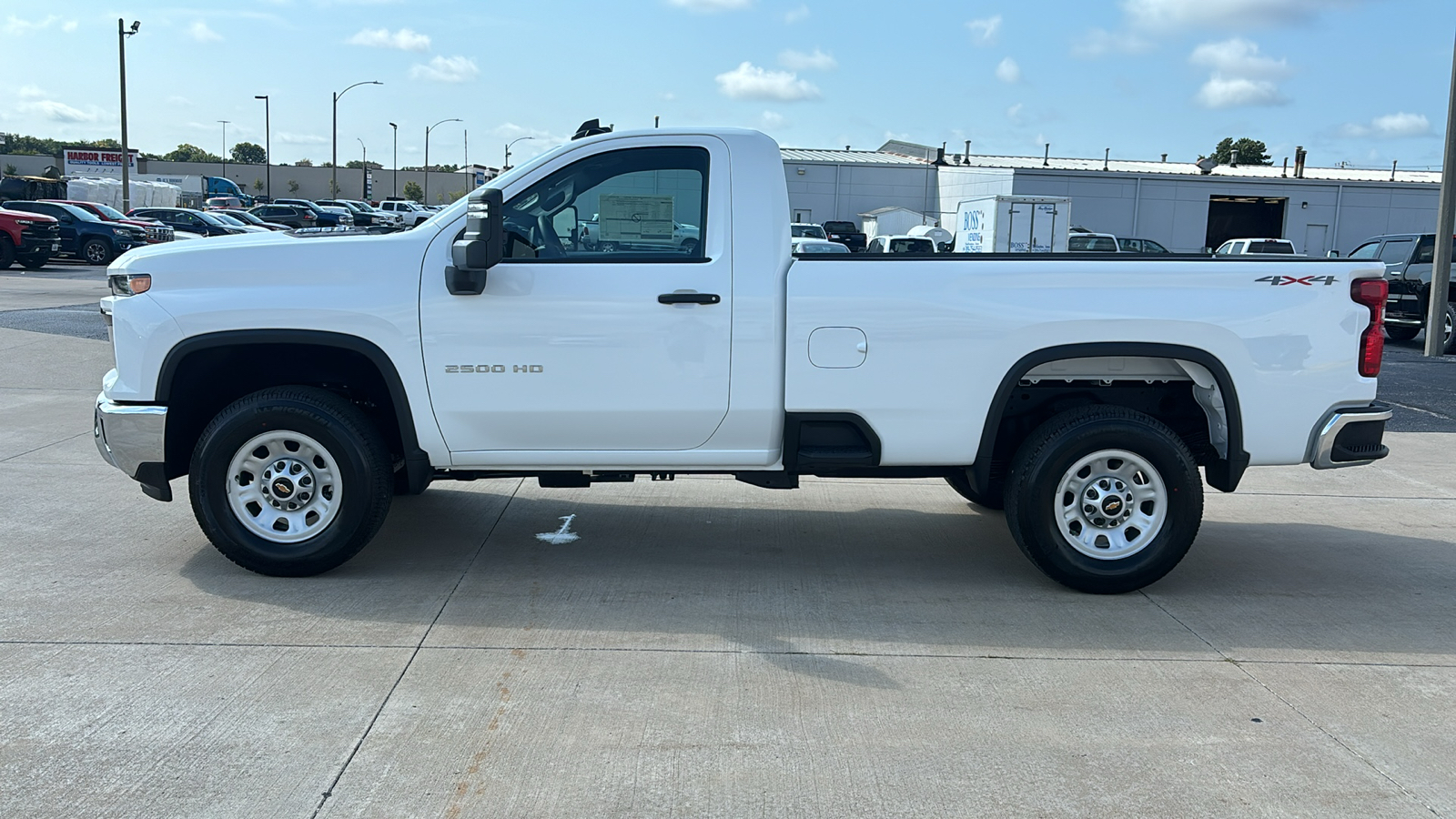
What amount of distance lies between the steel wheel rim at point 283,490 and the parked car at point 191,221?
30.8 m

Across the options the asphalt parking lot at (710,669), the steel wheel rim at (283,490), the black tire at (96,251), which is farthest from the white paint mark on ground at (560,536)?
the black tire at (96,251)

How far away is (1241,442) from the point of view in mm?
5551

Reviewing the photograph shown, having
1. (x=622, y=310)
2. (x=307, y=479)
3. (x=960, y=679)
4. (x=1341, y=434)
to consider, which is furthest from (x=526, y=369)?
(x=1341, y=434)

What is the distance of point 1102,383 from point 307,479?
388cm

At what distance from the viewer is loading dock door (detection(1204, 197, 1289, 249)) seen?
50000 millimetres

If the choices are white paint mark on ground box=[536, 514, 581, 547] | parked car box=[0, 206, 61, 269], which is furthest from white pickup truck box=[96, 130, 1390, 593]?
parked car box=[0, 206, 61, 269]

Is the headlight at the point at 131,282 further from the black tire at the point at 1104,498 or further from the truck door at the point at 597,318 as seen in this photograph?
the black tire at the point at 1104,498

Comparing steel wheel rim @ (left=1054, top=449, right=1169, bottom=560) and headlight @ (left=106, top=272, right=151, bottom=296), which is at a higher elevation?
headlight @ (left=106, top=272, right=151, bottom=296)

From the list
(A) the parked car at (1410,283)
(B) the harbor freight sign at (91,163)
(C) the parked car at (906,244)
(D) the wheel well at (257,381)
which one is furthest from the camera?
(B) the harbor freight sign at (91,163)

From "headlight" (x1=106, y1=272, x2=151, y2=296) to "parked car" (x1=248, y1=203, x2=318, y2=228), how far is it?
42.5m

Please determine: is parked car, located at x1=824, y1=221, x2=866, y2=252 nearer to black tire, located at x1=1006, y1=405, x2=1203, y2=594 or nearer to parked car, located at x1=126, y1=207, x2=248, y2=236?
parked car, located at x1=126, y1=207, x2=248, y2=236

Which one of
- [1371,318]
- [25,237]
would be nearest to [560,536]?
[1371,318]

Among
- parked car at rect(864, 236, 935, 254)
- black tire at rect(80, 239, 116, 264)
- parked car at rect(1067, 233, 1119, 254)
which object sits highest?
parked car at rect(1067, 233, 1119, 254)

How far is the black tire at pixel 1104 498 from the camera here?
550 cm
